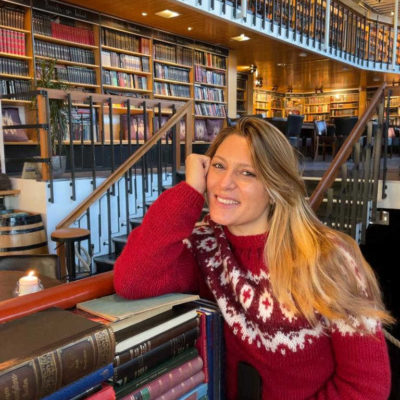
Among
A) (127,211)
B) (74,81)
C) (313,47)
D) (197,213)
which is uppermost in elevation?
(313,47)

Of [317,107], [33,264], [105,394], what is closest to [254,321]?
[105,394]

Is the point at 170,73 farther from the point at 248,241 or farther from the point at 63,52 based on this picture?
the point at 248,241

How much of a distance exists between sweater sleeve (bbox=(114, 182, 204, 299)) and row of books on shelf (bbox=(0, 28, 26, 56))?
479cm

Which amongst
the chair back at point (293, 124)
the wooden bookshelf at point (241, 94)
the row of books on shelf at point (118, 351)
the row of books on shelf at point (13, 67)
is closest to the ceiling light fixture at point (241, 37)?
the chair back at point (293, 124)

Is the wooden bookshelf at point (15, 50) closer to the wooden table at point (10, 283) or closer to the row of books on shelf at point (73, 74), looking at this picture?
the row of books on shelf at point (73, 74)

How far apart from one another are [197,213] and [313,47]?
7.79m

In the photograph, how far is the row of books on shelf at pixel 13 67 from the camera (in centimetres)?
489

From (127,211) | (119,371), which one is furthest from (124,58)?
(119,371)

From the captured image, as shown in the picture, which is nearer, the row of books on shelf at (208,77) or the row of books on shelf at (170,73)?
the row of books on shelf at (170,73)

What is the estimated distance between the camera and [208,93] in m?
7.83

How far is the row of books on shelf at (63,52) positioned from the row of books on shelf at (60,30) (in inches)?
4.5

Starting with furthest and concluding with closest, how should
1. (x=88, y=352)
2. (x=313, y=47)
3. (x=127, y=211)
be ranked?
1. (x=313, y=47)
2. (x=127, y=211)
3. (x=88, y=352)

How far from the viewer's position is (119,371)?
0.67 meters

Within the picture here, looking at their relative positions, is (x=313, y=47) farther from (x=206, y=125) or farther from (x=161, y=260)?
(x=161, y=260)
